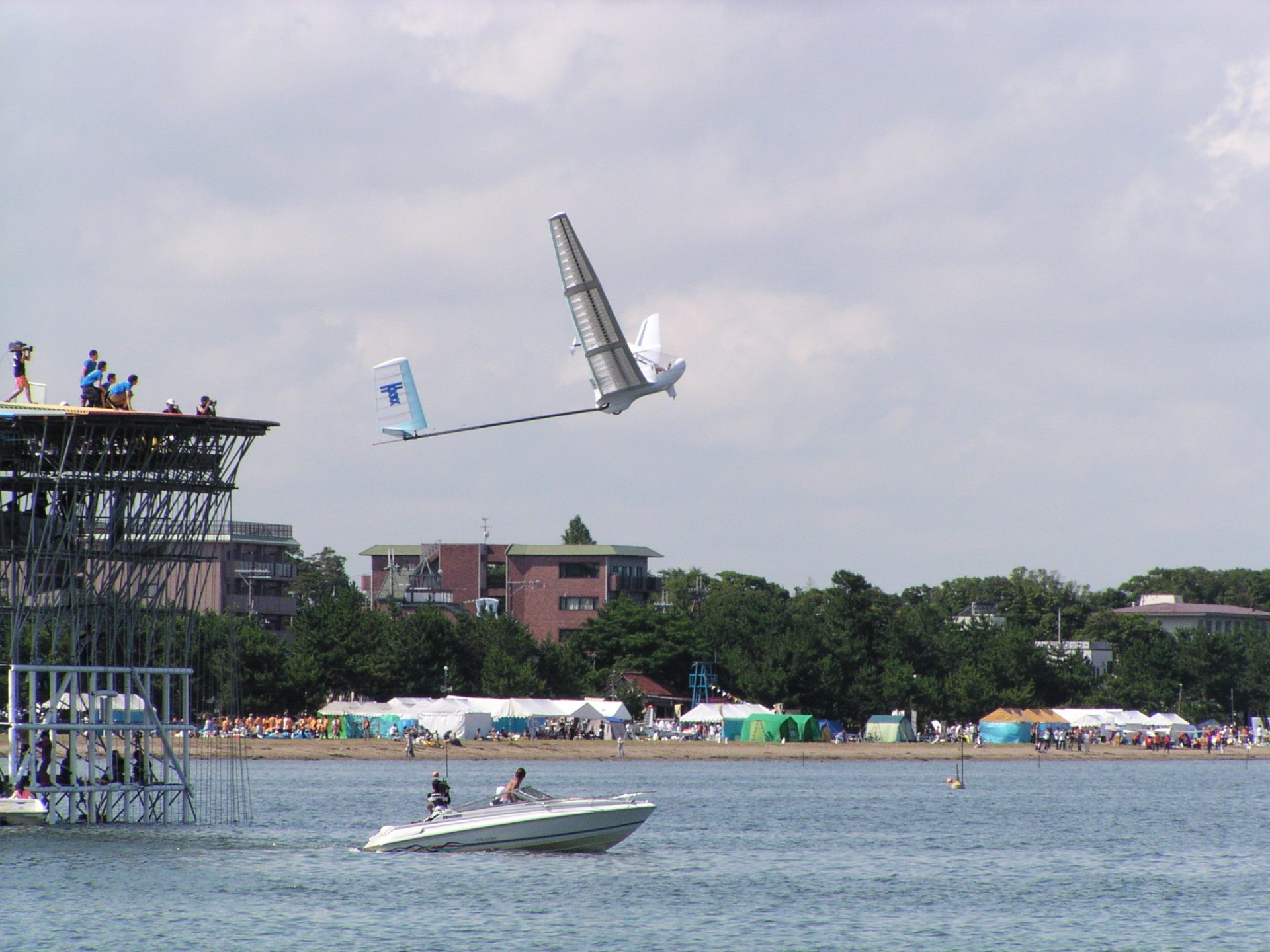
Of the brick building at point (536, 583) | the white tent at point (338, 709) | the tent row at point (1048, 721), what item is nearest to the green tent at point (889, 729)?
the tent row at point (1048, 721)

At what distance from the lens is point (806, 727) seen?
4459 inches

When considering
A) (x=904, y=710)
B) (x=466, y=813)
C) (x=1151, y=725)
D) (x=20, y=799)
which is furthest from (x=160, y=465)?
(x=1151, y=725)

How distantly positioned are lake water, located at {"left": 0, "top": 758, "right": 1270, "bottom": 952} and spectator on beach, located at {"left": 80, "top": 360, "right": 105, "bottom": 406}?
33.7ft

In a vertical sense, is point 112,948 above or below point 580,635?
below

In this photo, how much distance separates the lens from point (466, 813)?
38656 mm

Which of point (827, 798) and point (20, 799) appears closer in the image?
point (20, 799)

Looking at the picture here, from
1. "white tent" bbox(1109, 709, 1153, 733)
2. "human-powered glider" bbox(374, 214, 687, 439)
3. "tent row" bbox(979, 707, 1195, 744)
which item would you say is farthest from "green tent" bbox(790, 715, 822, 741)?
"human-powered glider" bbox(374, 214, 687, 439)

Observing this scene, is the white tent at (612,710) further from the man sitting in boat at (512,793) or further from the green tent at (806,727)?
the man sitting in boat at (512,793)

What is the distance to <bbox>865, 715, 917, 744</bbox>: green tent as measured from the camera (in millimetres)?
115812

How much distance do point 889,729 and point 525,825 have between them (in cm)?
8018

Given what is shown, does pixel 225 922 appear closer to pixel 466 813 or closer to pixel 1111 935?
pixel 466 813

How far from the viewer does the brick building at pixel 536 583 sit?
144625mm

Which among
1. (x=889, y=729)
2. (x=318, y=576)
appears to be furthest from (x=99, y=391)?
(x=318, y=576)

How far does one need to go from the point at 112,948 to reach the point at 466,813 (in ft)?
32.8
